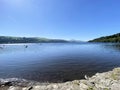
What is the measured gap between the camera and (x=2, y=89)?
445 inches

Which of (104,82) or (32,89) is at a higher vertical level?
(104,82)

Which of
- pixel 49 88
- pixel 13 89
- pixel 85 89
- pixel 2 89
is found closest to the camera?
pixel 85 89

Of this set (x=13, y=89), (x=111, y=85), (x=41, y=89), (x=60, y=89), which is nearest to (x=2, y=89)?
(x=13, y=89)

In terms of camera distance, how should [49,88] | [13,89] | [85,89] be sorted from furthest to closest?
[13,89] < [49,88] < [85,89]

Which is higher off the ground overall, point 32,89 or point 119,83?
point 119,83

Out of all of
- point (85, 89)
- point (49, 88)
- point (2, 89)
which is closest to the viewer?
point (85, 89)

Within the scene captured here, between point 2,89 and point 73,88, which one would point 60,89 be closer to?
point 73,88

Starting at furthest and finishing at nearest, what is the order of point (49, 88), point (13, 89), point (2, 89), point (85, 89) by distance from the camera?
1. point (2, 89)
2. point (13, 89)
3. point (49, 88)
4. point (85, 89)

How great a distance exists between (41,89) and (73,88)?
8.50 ft

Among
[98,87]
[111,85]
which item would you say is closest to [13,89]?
[98,87]

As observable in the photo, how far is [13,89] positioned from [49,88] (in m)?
3.39

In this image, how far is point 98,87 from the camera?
9047 mm

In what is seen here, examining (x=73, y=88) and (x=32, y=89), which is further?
(x=32, y=89)

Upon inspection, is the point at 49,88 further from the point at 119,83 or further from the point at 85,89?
the point at 119,83
